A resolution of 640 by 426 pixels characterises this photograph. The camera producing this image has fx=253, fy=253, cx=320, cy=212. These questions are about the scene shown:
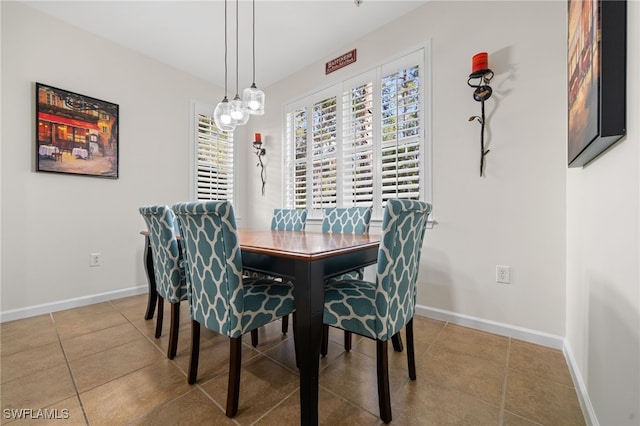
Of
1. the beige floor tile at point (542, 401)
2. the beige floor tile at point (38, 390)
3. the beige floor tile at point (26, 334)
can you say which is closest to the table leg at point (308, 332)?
the beige floor tile at point (542, 401)

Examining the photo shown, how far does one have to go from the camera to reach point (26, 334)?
192 cm

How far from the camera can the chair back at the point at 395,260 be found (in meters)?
1.05

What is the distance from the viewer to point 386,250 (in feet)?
3.49

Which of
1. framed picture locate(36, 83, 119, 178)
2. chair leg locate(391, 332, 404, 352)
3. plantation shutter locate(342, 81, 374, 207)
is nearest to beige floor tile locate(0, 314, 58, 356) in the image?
framed picture locate(36, 83, 119, 178)

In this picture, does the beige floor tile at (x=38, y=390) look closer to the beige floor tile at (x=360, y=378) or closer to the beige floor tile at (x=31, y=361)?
the beige floor tile at (x=31, y=361)

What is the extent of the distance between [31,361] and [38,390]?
0.42m

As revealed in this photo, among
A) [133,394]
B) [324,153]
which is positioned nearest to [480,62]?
[324,153]

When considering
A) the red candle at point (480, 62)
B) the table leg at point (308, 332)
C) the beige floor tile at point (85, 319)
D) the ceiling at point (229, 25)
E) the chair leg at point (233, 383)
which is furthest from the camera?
the ceiling at point (229, 25)

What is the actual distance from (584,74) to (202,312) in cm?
198

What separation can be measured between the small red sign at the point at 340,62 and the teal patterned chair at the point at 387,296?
7.58 ft

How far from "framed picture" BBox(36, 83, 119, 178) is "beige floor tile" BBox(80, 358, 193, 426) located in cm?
218

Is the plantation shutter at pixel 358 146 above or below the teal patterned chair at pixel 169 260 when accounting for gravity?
above

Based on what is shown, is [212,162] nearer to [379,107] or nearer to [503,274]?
[379,107]

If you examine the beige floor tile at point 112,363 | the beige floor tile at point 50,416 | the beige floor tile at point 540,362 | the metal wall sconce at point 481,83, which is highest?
the metal wall sconce at point 481,83
